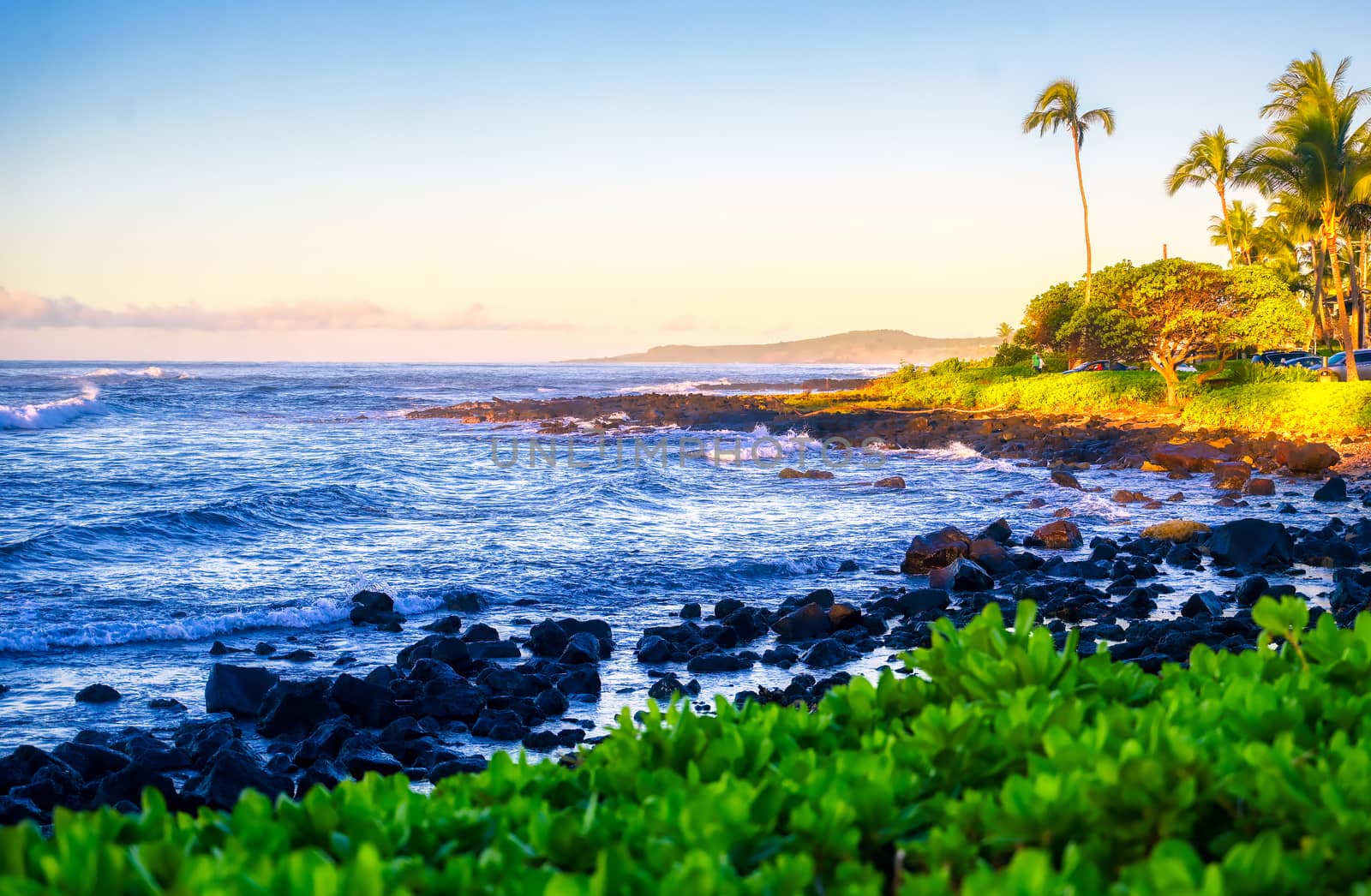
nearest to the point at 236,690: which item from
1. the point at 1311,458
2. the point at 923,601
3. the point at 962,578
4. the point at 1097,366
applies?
the point at 923,601

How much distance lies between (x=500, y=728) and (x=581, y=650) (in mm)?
1866

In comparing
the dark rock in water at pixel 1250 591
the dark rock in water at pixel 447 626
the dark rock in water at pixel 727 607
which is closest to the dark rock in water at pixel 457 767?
the dark rock in water at pixel 447 626

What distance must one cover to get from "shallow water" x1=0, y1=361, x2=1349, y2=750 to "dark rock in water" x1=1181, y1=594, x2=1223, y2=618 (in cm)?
42

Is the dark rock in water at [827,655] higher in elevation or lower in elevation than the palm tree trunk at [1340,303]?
lower

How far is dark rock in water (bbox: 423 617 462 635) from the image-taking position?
32.7 ft

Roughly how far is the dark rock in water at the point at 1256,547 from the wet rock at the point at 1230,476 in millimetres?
7765

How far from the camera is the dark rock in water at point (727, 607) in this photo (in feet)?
33.8

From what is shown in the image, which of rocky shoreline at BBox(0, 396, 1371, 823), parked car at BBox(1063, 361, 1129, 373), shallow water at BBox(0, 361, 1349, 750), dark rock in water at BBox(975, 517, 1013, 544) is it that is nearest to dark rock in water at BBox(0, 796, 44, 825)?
rocky shoreline at BBox(0, 396, 1371, 823)

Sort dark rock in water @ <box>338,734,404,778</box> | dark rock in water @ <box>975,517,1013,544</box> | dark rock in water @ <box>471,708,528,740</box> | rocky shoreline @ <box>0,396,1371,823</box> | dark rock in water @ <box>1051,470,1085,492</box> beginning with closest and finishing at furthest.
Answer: rocky shoreline @ <box>0,396,1371,823</box> < dark rock in water @ <box>338,734,404,778</box> < dark rock in water @ <box>471,708,528,740</box> < dark rock in water @ <box>975,517,1013,544</box> < dark rock in water @ <box>1051,470,1085,492</box>

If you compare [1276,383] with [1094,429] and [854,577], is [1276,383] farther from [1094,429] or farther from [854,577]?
[854,577]

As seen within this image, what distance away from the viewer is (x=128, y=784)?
5812 mm

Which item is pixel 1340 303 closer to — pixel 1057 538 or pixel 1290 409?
pixel 1290 409

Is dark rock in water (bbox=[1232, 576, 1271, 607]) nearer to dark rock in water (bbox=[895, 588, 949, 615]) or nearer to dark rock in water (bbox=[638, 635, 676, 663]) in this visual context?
dark rock in water (bbox=[895, 588, 949, 615])

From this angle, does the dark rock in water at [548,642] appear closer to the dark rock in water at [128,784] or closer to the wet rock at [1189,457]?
the dark rock in water at [128,784]
